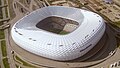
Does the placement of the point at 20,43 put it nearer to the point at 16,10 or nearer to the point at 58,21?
the point at 58,21

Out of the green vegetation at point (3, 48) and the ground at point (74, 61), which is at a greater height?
the ground at point (74, 61)

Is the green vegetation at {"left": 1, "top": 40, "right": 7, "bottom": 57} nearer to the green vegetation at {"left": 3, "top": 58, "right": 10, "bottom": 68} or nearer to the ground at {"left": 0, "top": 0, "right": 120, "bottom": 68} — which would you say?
the ground at {"left": 0, "top": 0, "right": 120, "bottom": 68}

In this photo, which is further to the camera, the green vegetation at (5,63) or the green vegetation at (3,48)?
the green vegetation at (3,48)

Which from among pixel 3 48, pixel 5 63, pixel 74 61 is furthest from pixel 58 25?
pixel 5 63

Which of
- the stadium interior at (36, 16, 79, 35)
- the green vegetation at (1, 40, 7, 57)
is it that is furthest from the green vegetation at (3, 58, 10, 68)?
the stadium interior at (36, 16, 79, 35)

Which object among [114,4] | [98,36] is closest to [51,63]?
[98,36]

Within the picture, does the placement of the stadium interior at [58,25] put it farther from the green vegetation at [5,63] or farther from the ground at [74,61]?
the green vegetation at [5,63]

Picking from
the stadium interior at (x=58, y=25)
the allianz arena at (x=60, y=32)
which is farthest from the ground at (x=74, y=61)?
the stadium interior at (x=58, y=25)
